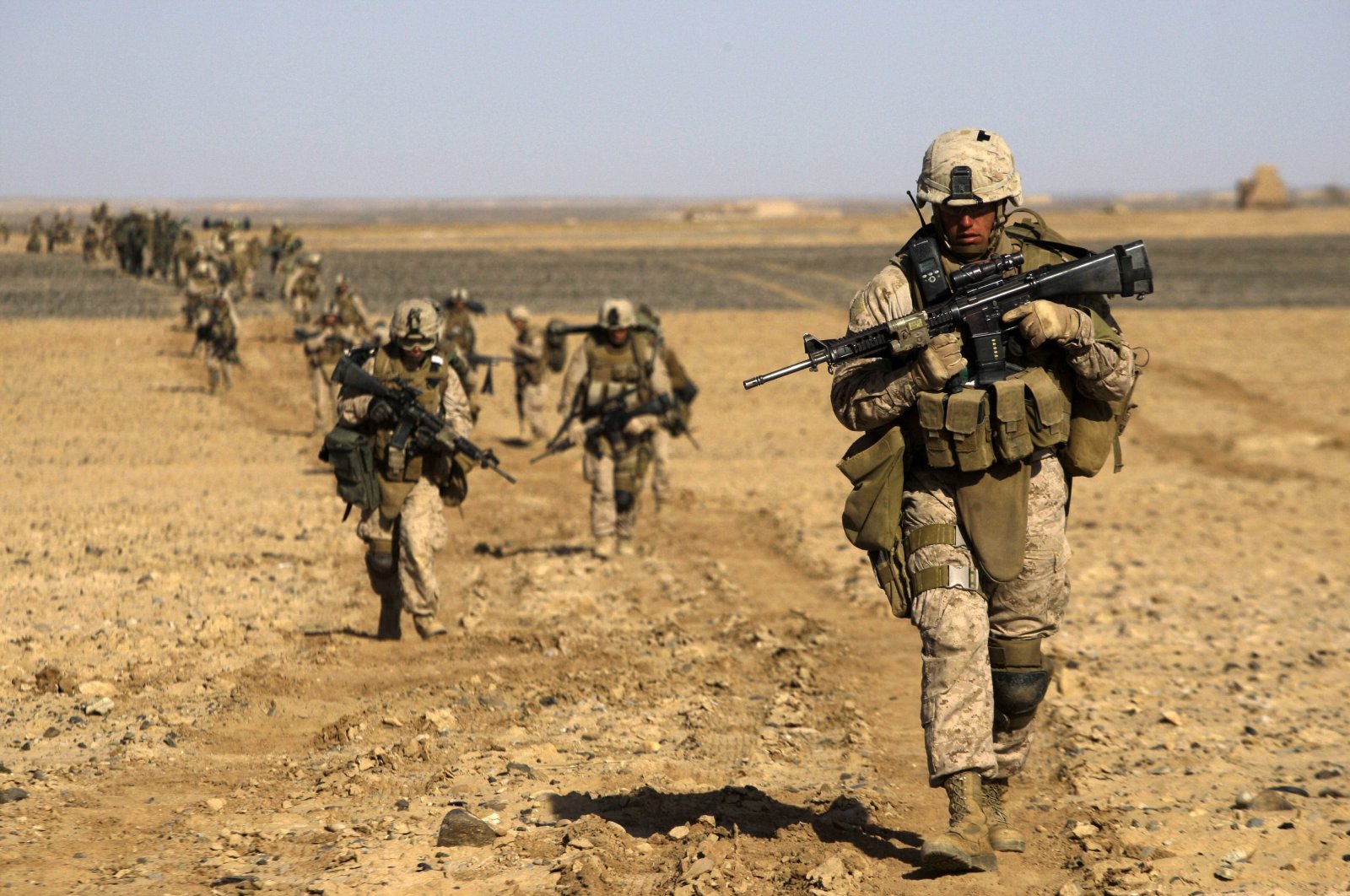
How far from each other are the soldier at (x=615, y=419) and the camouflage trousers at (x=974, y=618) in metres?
6.95

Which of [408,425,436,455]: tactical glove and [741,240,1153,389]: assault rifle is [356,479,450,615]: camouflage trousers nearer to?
[408,425,436,455]: tactical glove

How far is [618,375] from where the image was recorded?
40.4 ft

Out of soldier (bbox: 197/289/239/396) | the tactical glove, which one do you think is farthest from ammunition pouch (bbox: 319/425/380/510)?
soldier (bbox: 197/289/239/396)

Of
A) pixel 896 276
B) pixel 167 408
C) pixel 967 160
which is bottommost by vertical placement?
pixel 167 408

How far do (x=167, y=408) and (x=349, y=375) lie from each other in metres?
13.7

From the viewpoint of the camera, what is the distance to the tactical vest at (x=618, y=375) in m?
12.3

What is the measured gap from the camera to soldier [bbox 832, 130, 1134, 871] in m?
5.15

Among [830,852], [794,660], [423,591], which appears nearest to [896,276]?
[830,852]

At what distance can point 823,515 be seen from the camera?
554 inches

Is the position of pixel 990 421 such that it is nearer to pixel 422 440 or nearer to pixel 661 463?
pixel 422 440

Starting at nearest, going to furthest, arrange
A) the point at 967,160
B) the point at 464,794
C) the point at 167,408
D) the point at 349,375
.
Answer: the point at 967,160 < the point at 464,794 < the point at 349,375 < the point at 167,408

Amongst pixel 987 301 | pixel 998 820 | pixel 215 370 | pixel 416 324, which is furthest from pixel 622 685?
pixel 215 370

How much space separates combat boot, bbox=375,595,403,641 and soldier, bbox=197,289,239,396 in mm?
14318

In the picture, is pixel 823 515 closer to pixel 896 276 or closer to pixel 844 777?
pixel 844 777
